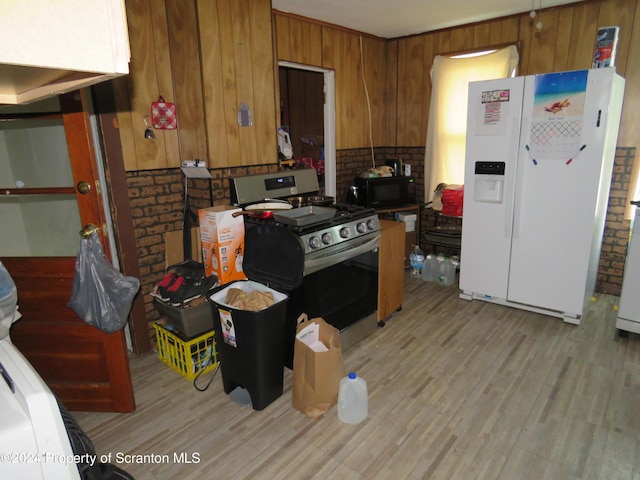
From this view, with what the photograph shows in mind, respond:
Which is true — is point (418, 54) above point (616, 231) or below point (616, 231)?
above

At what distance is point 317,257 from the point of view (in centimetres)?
229

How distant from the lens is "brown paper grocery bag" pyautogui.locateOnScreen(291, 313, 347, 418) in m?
2.04

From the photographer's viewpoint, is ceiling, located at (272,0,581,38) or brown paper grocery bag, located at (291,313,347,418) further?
ceiling, located at (272,0,581,38)

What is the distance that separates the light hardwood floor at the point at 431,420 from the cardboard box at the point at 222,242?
690 mm

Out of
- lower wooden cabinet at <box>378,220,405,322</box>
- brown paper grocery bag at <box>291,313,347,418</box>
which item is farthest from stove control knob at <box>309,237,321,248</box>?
lower wooden cabinet at <box>378,220,405,322</box>

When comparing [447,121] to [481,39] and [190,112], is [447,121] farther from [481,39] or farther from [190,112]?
[190,112]

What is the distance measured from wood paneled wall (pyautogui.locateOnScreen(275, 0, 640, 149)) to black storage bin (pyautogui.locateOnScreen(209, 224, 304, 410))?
2.11 meters

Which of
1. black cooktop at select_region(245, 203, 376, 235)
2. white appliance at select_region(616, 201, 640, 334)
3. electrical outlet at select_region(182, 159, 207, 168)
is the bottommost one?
white appliance at select_region(616, 201, 640, 334)

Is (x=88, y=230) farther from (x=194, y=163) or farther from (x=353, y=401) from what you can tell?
(x=353, y=401)

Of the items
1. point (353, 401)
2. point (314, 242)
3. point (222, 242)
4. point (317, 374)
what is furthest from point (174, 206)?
point (353, 401)

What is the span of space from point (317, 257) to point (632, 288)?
2.24 metres

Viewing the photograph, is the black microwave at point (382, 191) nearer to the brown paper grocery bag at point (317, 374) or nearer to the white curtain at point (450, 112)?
the white curtain at point (450, 112)

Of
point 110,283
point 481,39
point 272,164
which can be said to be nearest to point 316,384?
point 110,283

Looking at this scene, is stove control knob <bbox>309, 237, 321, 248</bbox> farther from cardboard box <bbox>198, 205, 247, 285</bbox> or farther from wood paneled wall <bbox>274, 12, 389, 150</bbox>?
wood paneled wall <bbox>274, 12, 389, 150</bbox>
